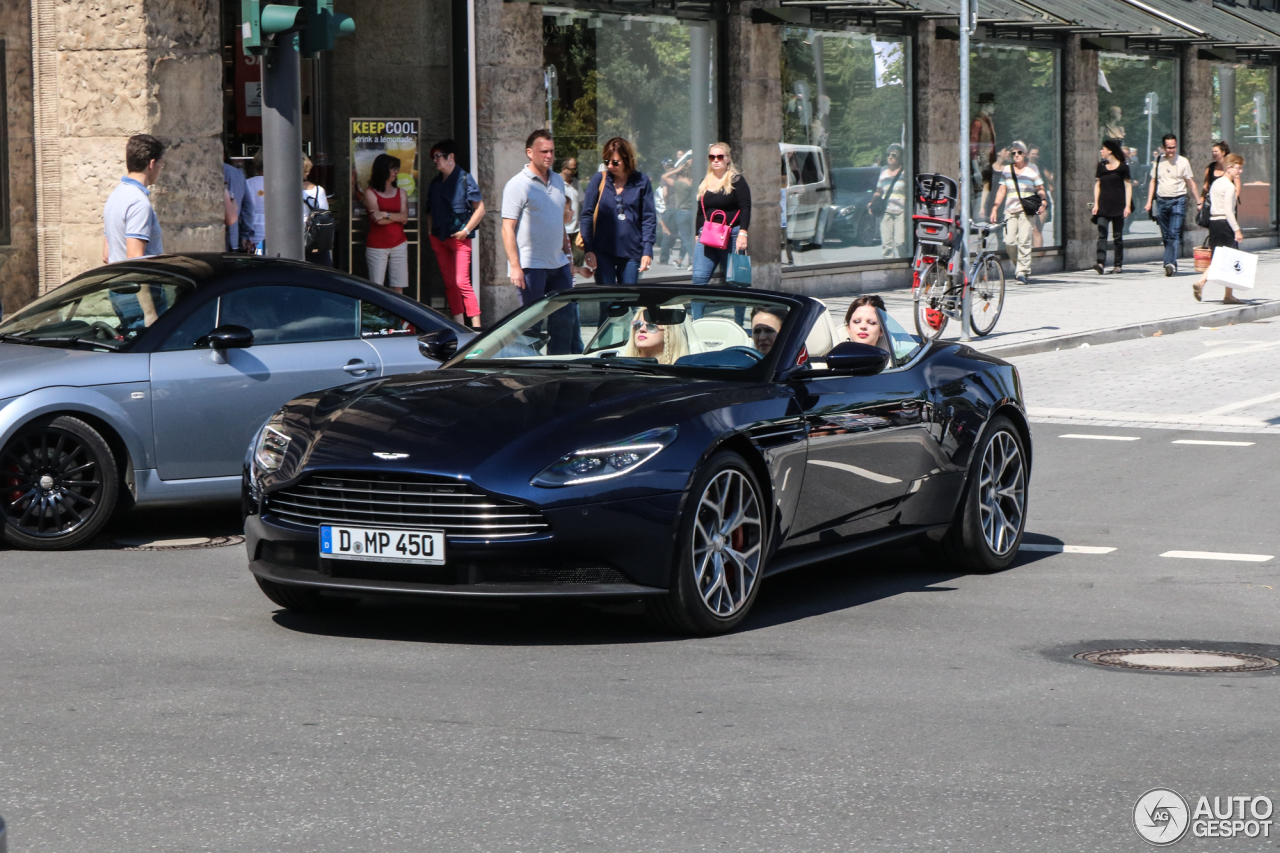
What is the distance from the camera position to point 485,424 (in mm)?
6789

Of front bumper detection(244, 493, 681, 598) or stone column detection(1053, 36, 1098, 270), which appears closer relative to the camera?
front bumper detection(244, 493, 681, 598)

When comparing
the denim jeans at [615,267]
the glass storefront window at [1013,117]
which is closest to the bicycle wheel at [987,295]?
the denim jeans at [615,267]

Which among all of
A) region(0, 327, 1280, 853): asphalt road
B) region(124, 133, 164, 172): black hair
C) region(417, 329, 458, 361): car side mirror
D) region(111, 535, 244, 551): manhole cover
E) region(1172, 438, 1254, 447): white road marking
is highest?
region(124, 133, 164, 172): black hair

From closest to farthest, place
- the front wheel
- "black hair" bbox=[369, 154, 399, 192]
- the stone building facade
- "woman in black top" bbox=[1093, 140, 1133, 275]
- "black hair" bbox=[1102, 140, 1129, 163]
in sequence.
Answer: the front wheel → the stone building facade → "black hair" bbox=[369, 154, 399, 192] → "woman in black top" bbox=[1093, 140, 1133, 275] → "black hair" bbox=[1102, 140, 1129, 163]

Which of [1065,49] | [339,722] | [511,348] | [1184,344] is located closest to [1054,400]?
[1184,344]

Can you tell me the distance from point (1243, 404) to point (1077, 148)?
1582 cm

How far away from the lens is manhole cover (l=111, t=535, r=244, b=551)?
9102mm

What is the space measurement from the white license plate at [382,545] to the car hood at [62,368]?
263cm

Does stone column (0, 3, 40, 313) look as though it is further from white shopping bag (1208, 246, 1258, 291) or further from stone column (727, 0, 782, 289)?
white shopping bag (1208, 246, 1258, 291)

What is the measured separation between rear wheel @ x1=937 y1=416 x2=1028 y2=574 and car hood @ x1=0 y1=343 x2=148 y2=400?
3.68 metres

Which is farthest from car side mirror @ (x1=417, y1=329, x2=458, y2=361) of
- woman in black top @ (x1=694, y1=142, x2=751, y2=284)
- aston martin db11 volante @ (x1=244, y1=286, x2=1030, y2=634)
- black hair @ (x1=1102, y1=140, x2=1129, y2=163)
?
black hair @ (x1=1102, y1=140, x2=1129, y2=163)

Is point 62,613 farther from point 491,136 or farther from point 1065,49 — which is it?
point 1065,49

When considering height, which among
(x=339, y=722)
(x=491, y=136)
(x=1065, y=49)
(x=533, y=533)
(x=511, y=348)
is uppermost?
(x=1065, y=49)

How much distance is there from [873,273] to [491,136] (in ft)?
25.0
